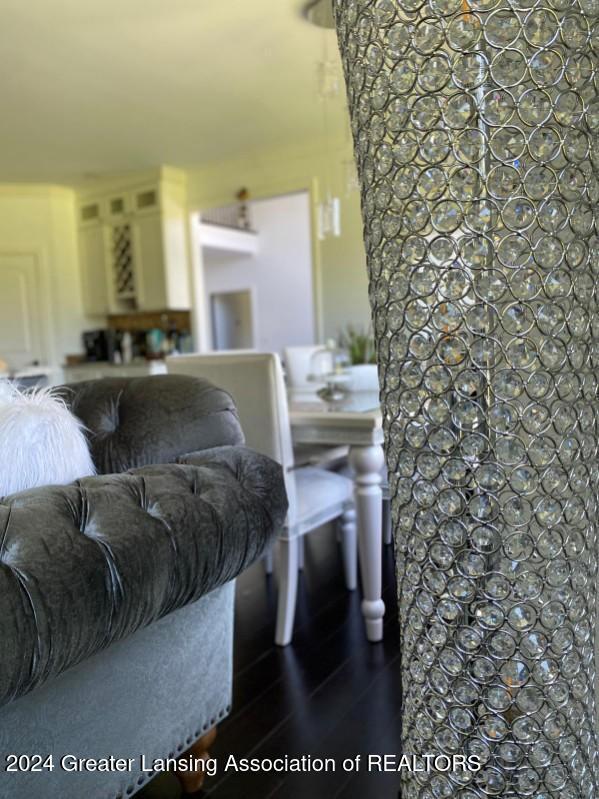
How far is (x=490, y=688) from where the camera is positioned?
2.27 ft

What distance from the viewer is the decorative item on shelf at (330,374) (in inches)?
105

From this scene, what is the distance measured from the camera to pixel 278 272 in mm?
8797

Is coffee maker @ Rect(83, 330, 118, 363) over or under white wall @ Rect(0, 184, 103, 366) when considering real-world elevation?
under

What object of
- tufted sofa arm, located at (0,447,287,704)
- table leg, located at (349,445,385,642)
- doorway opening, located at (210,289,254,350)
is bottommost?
table leg, located at (349,445,385,642)

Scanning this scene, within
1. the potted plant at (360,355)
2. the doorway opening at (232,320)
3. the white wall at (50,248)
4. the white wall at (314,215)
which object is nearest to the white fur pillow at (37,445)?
the potted plant at (360,355)

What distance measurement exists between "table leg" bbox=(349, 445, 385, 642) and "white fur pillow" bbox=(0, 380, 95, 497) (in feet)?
3.89

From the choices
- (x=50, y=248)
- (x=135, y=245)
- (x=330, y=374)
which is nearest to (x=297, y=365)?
(x=330, y=374)

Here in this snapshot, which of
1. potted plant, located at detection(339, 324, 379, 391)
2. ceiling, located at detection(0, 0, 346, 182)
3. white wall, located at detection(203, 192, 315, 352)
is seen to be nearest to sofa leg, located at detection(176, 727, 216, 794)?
potted plant, located at detection(339, 324, 379, 391)

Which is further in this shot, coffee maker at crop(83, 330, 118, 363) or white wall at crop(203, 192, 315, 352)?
white wall at crop(203, 192, 315, 352)

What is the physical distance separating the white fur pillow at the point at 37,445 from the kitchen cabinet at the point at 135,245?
462cm

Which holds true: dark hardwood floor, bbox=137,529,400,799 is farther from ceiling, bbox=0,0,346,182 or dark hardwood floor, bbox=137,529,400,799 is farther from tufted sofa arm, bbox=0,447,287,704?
ceiling, bbox=0,0,346,182

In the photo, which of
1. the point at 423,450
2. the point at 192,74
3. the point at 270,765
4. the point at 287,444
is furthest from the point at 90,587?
the point at 192,74

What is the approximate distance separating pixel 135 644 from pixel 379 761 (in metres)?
0.79

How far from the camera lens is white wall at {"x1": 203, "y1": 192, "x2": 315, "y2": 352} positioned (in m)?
8.57
